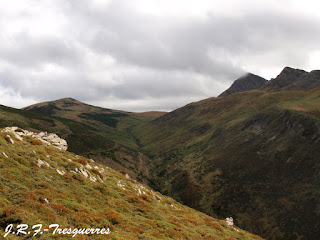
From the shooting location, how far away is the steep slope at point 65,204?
38.8 ft

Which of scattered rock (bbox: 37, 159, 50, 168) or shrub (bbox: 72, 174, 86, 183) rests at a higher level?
scattered rock (bbox: 37, 159, 50, 168)

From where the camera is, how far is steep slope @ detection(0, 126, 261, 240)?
1184 cm

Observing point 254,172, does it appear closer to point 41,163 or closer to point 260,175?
point 260,175

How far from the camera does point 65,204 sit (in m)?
14.5

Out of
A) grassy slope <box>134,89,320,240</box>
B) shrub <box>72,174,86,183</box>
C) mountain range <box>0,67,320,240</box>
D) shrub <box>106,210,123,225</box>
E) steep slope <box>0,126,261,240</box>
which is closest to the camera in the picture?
steep slope <box>0,126,261,240</box>

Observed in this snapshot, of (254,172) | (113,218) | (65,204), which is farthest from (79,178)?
(254,172)

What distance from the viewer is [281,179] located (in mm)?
52312

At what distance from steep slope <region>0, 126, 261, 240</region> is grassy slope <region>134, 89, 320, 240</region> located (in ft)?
96.5

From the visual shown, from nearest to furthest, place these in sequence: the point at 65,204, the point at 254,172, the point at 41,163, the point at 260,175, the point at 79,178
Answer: the point at 65,204 → the point at 41,163 → the point at 79,178 → the point at 260,175 → the point at 254,172

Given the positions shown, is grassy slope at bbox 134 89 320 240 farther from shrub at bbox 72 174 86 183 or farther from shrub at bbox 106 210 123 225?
shrub at bbox 72 174 86 183

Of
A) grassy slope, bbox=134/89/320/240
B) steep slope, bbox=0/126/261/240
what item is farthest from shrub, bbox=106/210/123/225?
grassy slope, bbox=134/89/320/240

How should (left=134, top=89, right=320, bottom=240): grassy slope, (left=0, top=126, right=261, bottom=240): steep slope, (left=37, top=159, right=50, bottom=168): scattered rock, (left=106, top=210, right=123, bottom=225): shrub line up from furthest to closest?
1. (left=134, top=89, right=320, bottom=240): grassy slope
2. (left=37, top=159, right=50, bottom=168): scattered rock
3. (left=106, top=210, right=123, bottom=225): shrub
4. (left=0, top=126, right=261, bottom=240): steep slope

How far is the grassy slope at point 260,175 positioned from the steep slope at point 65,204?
96.5ft

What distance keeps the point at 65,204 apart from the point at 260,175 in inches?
2315
